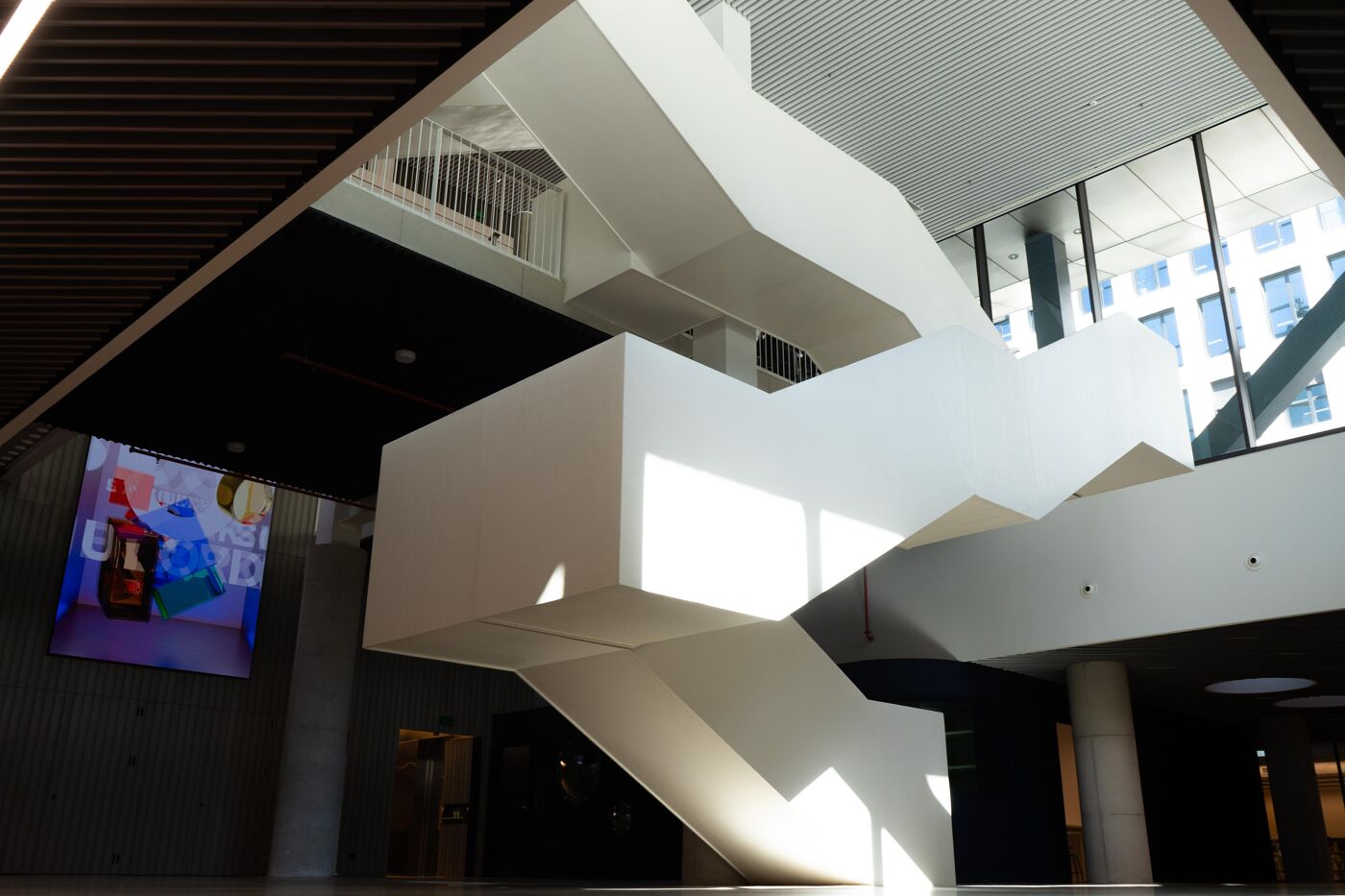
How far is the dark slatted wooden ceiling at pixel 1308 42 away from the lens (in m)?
3.89

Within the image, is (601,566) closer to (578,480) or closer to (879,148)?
(578,480)

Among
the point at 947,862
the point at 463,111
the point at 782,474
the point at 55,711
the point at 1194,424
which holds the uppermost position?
the point at 463,111

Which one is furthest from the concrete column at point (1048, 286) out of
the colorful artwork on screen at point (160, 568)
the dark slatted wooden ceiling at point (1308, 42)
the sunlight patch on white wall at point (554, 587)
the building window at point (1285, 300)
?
the colorful artwork on screen at point (160, 568)

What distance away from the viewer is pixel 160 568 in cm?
1870

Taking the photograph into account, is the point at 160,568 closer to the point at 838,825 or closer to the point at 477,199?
the point at 477,199

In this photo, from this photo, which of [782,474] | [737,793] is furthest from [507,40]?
[737,793]

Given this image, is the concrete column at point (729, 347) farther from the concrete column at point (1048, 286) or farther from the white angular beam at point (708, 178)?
the concrete column at point (1048, 286)

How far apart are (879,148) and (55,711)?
15.6 meters

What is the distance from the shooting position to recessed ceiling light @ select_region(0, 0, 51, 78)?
4211mm

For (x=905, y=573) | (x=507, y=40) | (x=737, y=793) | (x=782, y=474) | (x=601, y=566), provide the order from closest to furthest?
(x=507, y=40) → (x=601, y=566) → (x=782, y=474) → (x=737, y=793) → (x=905, y=573)

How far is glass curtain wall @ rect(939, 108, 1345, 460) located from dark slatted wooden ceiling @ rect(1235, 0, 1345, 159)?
9.92m

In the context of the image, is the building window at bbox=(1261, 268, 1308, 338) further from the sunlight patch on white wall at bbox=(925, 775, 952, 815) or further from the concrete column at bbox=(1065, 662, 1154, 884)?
the sunlight patch on white wall at bbox=(925, 775, 952, 815)

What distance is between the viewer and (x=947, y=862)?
11.0 m

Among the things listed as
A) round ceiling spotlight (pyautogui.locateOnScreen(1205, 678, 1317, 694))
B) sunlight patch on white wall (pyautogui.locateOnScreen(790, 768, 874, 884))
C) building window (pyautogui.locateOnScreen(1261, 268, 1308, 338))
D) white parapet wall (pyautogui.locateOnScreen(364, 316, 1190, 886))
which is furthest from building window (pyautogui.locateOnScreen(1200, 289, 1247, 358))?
sunlight patch on white wall (pyautogui.locateOnScreen(790, 768, 874, 884))
